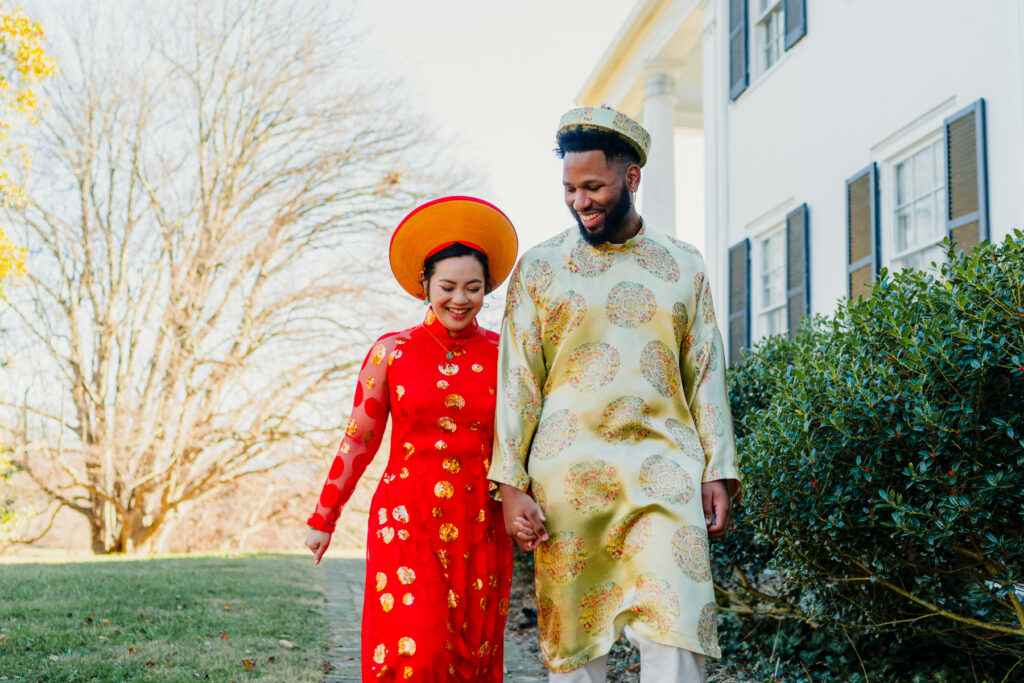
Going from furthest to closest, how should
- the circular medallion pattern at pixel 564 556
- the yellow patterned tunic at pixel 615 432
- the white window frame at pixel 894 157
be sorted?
1. the white window frame at pixel 894 157
2. the circular medallion pattern at pixel 564 556
3. the yellow patterned tunic at pixel 615 432

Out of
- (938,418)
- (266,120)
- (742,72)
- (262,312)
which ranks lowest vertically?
(938,418)

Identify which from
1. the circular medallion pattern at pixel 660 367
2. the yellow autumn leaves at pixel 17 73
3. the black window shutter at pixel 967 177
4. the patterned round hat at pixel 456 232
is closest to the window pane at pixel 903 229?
the black window shutter at pixel 967 177

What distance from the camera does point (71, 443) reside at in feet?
55.0

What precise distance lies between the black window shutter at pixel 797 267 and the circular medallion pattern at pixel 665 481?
22.2 ft

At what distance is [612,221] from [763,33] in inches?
346

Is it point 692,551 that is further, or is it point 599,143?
point 599,143

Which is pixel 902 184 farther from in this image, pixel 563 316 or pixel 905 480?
pixel 563 316

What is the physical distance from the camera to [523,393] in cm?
315

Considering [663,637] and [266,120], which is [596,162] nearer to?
[663,637]

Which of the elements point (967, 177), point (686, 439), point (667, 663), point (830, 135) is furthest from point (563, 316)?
point (830, 135)

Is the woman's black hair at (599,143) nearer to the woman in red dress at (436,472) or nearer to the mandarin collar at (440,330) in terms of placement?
the woman in red dress at (436,472)

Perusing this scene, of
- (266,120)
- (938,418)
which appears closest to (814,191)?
(938,418)

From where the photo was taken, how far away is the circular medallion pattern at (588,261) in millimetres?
3156

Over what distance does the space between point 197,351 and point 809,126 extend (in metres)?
10.9
